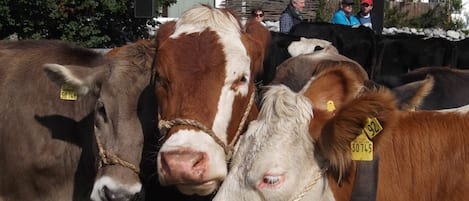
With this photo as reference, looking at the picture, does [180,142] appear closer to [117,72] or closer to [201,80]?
[201,80]

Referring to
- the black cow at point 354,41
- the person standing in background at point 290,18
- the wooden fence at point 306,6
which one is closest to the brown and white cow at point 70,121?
the black cow at point 354,41

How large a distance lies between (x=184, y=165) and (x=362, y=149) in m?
0.80

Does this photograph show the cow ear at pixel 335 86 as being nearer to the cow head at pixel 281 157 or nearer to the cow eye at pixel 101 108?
the cow head at pixel 281 157

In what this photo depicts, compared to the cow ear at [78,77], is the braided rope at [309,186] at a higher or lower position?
lower

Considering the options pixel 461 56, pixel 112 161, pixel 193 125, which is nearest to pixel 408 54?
pixel 461 56

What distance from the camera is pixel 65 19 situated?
1133 centimetres

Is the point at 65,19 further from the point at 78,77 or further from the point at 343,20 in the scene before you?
the point at 78,77

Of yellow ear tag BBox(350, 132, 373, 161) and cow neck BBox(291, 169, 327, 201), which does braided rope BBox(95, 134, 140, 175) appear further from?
yellow ear tag BBox(350, 132, 373, 161)


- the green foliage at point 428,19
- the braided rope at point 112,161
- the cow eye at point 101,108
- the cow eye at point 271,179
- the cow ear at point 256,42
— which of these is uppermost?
the cow ear at point 256,42

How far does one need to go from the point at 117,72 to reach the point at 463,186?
2019 millimetres

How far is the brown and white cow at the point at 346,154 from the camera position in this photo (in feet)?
10.2

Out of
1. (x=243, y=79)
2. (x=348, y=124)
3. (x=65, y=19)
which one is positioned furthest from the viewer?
(x=65, y=19)

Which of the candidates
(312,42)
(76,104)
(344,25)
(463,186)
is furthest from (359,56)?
(463,186)

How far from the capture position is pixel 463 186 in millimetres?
3268
